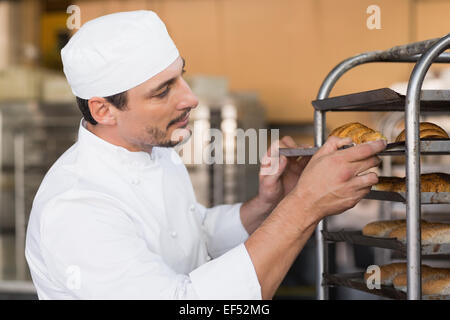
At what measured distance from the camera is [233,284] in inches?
43.0

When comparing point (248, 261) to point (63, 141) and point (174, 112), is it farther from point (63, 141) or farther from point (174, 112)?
point (63, 141)

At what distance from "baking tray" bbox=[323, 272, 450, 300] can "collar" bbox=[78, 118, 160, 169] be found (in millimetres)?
537

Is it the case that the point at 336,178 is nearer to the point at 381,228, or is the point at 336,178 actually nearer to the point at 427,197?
the point at 427,197

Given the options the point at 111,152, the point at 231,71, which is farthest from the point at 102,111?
the point at 231,71

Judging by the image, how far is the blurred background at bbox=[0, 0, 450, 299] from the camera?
4.51 m

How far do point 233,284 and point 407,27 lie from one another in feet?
16.5

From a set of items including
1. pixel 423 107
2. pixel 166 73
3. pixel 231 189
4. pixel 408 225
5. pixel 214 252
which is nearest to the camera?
pixel 408 225

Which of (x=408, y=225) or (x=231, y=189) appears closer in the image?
(x=408, y=225)

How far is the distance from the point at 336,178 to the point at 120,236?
43cm

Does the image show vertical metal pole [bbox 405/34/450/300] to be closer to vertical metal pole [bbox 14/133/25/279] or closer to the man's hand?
the man's hand

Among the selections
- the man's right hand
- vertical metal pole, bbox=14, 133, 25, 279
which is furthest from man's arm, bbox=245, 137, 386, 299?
vertical metal pole, bbox=14, 133, 25, 279

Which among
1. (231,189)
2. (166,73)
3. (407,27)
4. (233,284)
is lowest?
(231,189)

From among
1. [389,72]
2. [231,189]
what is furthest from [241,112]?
[389,72]

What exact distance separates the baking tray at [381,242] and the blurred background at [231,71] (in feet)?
9.45
